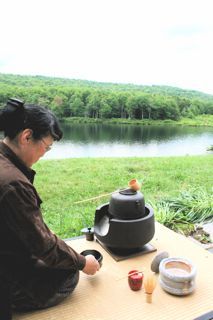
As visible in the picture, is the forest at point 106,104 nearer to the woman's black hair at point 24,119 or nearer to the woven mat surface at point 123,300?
the woven mat surface at point 123,300

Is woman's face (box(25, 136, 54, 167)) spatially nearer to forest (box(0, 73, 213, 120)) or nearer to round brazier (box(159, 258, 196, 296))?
round brazier (box(159, 258, 196, 296))

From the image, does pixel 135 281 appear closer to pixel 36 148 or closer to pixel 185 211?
pixel 36 148

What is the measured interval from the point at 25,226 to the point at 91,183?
12.9 ft

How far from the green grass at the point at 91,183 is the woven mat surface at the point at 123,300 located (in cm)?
121

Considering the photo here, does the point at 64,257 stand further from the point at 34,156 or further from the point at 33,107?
the point at 33,107

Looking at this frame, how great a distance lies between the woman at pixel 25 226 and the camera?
4.76ft

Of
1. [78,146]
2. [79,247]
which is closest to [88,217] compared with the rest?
[79,247]

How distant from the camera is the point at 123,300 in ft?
6.14

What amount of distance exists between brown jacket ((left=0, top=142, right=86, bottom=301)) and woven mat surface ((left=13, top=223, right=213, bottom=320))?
6.8 inches

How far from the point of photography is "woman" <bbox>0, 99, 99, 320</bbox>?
145cm

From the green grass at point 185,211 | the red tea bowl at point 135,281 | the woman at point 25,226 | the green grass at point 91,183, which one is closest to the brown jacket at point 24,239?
the woman at point 25,226

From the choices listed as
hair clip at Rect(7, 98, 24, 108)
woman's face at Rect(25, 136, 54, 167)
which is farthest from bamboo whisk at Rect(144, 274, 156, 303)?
hair clip at Rect(7, 98, 24, 108)

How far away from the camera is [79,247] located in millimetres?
2496

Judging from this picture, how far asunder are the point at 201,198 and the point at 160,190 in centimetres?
98
